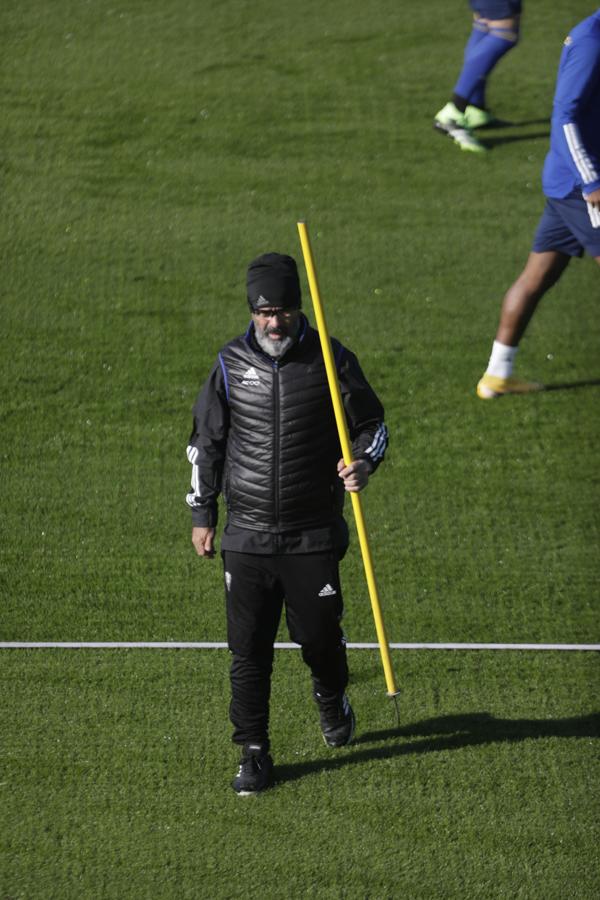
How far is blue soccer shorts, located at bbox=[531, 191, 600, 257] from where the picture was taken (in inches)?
285

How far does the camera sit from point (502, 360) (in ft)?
25.5

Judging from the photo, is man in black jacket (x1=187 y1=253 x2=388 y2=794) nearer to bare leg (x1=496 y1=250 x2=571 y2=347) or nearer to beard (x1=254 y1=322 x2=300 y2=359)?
beard (x1=254 y1=322 x2=300 y2=359)

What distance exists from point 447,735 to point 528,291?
2.96 metres

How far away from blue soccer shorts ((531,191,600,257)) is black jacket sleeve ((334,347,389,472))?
2.62 m

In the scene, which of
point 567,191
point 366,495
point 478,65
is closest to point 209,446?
point 366,495

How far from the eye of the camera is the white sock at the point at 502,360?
7762 millimetres

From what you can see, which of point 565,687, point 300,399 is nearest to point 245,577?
point 300,399

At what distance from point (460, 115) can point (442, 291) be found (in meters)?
2.17

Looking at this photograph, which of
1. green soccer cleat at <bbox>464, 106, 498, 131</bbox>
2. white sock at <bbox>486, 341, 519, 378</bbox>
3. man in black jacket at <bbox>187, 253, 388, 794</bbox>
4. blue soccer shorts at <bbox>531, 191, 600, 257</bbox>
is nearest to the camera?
man in black jacket at <bbox>187, 253, 388, 794</bbox>

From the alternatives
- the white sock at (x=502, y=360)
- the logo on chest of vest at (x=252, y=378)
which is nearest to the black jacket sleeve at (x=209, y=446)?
the logo on chest of vest at (x=252, y=378)

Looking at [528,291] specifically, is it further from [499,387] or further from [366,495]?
[366,495]

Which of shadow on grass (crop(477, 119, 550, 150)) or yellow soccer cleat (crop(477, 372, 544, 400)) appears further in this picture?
shadow on grass (crop(477, 119, 550, 150))

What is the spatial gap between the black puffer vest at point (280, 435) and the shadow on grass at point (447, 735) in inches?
38.7

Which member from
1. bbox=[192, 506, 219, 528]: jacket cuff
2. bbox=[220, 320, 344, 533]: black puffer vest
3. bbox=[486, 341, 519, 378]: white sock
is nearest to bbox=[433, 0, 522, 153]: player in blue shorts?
bbox=[486, 341, 519, 378]: white sock
